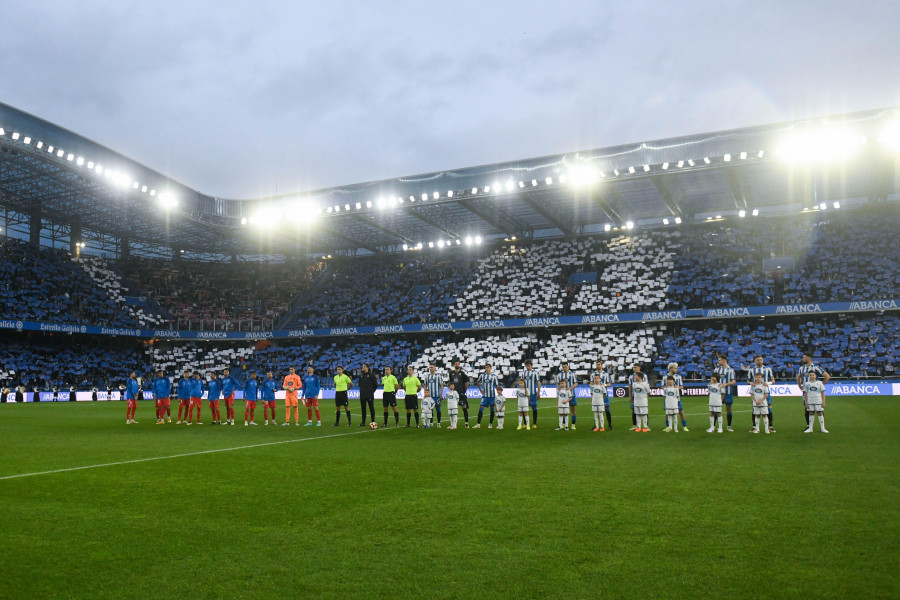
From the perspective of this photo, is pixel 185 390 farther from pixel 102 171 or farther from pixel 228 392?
pixel 102 171

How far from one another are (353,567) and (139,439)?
13856 millimetres

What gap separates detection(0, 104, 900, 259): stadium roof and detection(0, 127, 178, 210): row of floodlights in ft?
0.24

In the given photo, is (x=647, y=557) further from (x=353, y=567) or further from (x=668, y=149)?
(x=668, y=149)

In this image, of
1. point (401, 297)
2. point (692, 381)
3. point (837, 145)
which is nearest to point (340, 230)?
point (401, 297)

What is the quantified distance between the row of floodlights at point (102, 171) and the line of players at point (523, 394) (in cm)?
1769

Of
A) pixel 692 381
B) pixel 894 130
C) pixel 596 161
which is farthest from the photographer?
pixel 596 161

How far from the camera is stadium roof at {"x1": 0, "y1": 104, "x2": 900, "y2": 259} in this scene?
3525cm

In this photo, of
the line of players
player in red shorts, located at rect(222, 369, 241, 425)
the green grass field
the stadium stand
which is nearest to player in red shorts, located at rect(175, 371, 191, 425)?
the line of players

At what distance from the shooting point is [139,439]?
1755 centimetres

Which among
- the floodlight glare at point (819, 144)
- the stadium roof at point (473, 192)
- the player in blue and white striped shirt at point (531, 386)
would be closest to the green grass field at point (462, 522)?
the player in blue and white striped shirt at point (531, 386)

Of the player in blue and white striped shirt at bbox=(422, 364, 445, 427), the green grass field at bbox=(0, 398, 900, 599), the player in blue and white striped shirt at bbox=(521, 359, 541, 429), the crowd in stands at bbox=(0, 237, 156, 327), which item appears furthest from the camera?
the crowd in stands at bbox=(0, 237, 156, 327)

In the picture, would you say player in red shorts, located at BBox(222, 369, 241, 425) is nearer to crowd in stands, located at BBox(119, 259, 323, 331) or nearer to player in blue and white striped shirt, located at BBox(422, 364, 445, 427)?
player in blue and white striped shirt, located at BBox(422, 364, 445, 427)

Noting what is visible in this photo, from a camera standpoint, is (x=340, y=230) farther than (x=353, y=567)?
Yes

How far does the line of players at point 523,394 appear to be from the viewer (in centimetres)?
1641
